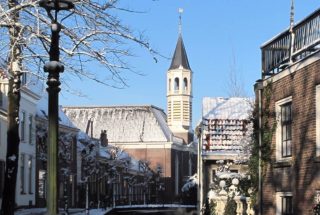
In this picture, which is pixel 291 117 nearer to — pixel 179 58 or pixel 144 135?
pixel 144 135

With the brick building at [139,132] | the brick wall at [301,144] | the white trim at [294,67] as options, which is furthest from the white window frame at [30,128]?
the brick building at [139,132]

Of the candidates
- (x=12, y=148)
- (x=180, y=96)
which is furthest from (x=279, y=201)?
(x=180, y=96)

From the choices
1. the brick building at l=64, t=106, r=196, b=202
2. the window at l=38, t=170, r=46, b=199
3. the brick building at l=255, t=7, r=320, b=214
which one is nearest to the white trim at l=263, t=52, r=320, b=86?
the brick building at l=255, t=7, r=320, b=214

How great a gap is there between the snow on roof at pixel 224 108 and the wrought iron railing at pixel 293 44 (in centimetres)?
1524

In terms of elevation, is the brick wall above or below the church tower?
below

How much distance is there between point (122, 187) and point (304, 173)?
6148 cm

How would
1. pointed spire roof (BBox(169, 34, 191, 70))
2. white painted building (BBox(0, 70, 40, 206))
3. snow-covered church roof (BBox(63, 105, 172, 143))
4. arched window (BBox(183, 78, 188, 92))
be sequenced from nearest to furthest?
white painted building (BBox(0, 70, 40, 206))
snow-covered church roof (BBox(63, 105, 172, 143))
pointed spire roof (BBox(169, 34, 191, 70))
arched window (BBox(183, 78, 188, 92))

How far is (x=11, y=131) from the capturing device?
19.0 meters

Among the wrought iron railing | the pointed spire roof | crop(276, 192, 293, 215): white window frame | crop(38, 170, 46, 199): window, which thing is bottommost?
crop(38, 170, 46, 199): window

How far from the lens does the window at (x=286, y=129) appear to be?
17594mm

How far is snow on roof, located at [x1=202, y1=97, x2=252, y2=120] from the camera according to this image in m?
35.6

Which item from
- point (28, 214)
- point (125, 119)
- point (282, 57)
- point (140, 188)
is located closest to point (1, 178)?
point (28, 214)

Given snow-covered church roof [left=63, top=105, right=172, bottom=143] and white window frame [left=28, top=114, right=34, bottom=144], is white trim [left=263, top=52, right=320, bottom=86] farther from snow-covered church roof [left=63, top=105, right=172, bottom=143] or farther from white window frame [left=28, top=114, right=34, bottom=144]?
→ snow-covered church roof [left=63, top=105, right=172, bottom=143]

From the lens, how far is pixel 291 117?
17375 mm
